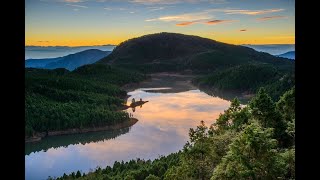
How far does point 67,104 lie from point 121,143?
82.6ft

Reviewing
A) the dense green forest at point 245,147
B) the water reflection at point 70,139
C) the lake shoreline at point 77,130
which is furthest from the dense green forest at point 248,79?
the dense green forest at point 245,147

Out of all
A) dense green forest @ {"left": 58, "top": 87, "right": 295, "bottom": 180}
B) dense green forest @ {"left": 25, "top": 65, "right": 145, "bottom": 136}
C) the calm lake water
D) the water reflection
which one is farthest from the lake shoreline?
dense green forest @ {"left": 58, "top": 87, "right": 295, "bottom": 180}

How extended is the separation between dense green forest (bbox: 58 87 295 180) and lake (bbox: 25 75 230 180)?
15.4 metres

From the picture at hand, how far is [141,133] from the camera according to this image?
65.8m

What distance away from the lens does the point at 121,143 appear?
60.4 metres

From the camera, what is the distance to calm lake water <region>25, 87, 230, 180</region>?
50.5 meters

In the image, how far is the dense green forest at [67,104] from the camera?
227 feet

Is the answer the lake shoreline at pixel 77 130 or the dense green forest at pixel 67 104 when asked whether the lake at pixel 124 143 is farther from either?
the dense green forest at pixel 67 104

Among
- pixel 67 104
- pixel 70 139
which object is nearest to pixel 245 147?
pixel 70 139

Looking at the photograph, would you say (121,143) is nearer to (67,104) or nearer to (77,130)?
(77,130)

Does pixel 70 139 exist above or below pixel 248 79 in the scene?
below
